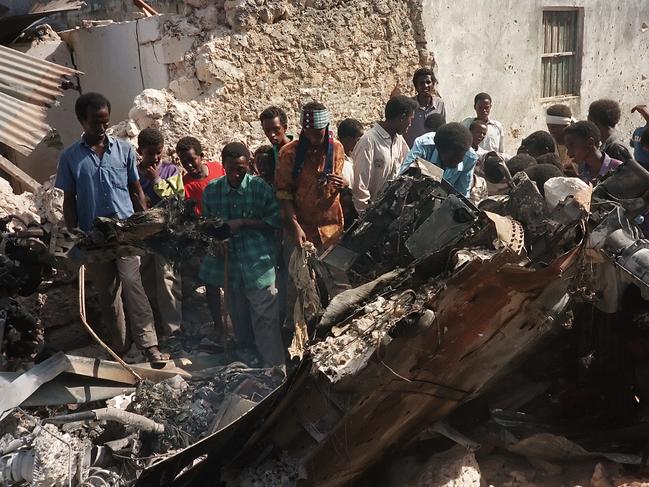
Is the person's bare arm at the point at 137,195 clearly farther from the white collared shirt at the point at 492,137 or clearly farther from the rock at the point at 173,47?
the white collared shirt at the point at 492,137

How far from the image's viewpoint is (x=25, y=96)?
A: 5410 mm

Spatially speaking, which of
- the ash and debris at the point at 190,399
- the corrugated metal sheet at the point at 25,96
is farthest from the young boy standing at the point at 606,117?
the corrugated metal sheet at the point at 25,96

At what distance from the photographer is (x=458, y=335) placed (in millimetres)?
3621

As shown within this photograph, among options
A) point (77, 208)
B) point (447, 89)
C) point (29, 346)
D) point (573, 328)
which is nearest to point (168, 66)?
point (77, 208)

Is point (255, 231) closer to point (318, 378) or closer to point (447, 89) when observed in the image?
point (318, 378)

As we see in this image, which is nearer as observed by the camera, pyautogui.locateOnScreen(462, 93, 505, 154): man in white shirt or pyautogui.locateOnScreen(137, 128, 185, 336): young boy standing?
pyautogui.locateOnScreen(137, 128, 185, 336): young boy standing

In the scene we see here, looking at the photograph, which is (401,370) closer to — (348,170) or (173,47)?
(348,170)

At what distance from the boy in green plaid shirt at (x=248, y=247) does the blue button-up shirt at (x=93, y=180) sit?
67 centimetres

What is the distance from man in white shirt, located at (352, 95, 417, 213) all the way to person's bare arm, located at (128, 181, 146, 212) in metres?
1.70

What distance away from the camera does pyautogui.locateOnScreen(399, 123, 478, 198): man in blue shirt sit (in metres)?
5.31

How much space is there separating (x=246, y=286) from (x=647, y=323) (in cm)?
292

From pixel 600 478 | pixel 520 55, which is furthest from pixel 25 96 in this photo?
pixel 520 55

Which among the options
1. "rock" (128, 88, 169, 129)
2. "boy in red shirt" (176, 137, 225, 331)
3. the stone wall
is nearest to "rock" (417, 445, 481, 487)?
"boy in red shirt" (176, 137, 225, 331)

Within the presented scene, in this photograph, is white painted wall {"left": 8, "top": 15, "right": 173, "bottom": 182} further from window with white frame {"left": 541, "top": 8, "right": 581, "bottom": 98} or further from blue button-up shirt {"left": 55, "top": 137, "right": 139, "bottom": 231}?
window with white frame {"left": 541, "top": 8, "right": 581, "bottom": 98}
